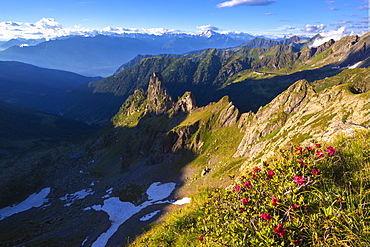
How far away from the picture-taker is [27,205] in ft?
339

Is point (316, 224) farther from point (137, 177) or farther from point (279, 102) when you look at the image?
point (137, 177)

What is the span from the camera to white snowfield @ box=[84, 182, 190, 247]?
165ft

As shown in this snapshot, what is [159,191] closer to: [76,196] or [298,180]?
[76,196]

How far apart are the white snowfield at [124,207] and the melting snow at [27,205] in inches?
1976

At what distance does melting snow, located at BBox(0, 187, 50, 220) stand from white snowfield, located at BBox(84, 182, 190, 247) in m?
50.2

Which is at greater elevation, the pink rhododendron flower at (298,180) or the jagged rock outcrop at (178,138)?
the pink rhododendron flower at (298,180)

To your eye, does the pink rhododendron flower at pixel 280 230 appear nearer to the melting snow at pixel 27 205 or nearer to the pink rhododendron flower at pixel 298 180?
the pink rhododendron flower at pixel 298 180

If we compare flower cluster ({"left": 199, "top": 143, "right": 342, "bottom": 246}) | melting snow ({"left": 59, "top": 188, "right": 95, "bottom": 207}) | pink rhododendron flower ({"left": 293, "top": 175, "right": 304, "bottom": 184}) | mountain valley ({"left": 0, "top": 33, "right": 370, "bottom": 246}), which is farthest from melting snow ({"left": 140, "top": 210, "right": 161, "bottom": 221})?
melting snow ({"left": 59, "top": 188, "right": 95, "bottom": 207})

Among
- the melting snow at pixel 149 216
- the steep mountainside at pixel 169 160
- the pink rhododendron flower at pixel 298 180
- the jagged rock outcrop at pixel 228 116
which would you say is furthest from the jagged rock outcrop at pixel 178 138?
the pink rhododendron flower at pixel 298 180

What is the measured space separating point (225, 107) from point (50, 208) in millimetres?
89948

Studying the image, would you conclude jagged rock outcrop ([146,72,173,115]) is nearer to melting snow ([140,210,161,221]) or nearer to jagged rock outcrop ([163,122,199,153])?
jagged rock outcrop ([163,122,199,153])

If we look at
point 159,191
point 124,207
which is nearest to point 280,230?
point 124,207

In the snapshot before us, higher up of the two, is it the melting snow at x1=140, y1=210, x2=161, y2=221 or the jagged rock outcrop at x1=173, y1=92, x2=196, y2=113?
the jagged rock outcrop at x1=173, y1=92, x2=196, y2=113

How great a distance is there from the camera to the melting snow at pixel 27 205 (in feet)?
322
